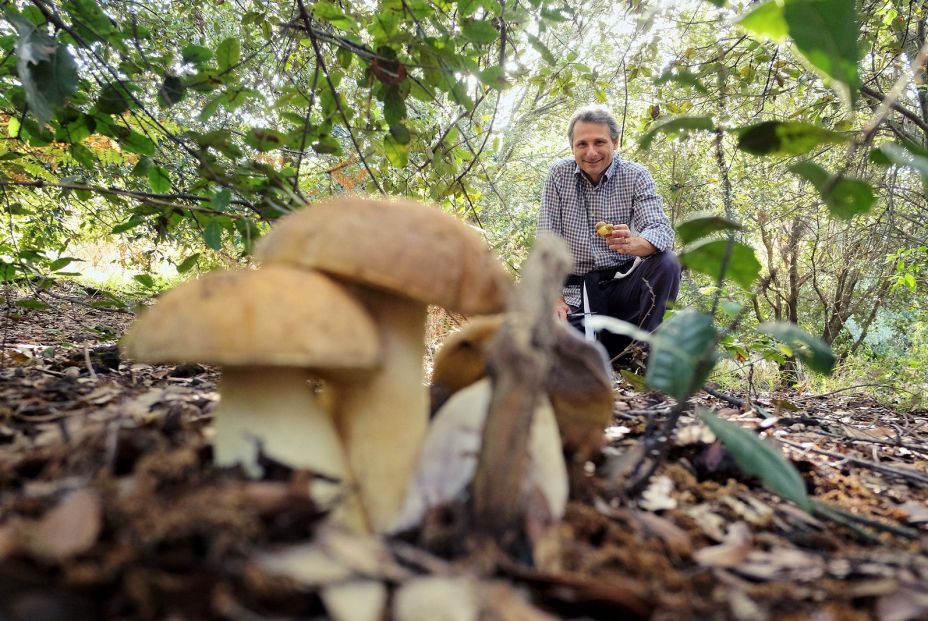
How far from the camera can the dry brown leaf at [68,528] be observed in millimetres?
876

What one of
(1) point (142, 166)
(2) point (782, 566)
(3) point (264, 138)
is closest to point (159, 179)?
(1) point (142, 166)

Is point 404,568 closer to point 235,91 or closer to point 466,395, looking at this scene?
point 466,395

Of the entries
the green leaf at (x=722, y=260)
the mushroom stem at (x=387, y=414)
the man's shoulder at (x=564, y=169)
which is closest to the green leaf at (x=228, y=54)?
the mushroom stem at (x=387, y=414)

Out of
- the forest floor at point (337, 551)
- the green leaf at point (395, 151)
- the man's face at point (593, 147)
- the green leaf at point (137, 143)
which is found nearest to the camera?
the forest floor at point (337, 551)

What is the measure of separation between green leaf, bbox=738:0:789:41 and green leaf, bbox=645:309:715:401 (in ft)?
2.39

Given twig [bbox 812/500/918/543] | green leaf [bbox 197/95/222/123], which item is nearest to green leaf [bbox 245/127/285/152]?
green leaf [bbox 197/95/222/123]

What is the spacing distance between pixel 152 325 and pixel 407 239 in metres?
0.55

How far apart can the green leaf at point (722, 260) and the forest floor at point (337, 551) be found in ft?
2.13

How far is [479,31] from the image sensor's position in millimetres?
2393

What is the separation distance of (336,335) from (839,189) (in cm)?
129

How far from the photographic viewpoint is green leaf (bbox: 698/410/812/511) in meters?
1.34

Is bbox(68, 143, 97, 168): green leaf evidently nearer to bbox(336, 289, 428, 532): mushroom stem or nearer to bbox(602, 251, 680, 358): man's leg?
bbox(336, 289, 428, 532): mushroom stem

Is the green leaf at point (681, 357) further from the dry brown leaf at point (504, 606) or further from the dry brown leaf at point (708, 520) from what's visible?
the dry brown leaf at point (504, 606)

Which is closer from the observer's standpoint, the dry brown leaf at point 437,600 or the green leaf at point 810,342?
the dry brown leaf at point 437,600
